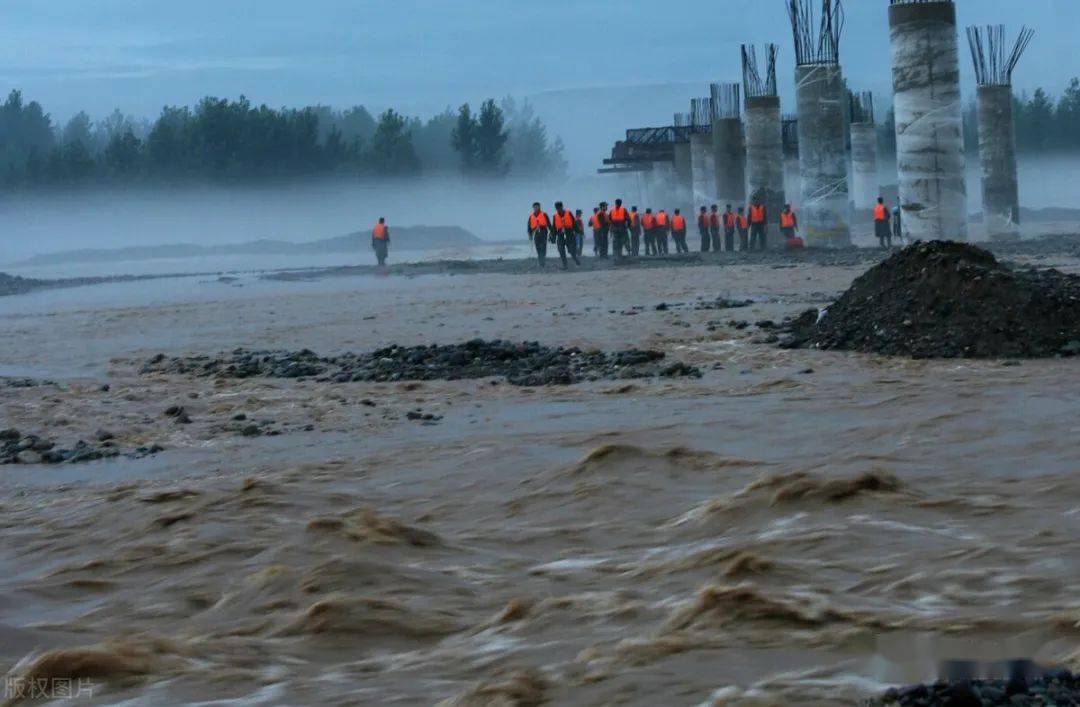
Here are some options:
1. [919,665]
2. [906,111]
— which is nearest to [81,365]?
[919,665]

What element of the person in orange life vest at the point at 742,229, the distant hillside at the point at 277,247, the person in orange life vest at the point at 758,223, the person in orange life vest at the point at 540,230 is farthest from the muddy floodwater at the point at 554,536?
the distant hillside at the point at 277,247

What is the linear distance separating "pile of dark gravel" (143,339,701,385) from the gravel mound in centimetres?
169

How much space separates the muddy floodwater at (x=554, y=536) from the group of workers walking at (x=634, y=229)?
23.0m

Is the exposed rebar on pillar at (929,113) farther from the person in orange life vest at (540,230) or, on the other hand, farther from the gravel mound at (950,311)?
the gravel mound at (950,311)

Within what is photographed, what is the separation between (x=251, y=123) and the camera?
8550cm

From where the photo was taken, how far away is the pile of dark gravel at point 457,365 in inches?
498

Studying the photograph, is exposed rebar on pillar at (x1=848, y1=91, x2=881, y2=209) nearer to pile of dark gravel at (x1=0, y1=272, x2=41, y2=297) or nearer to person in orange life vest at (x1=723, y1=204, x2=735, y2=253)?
person in orange life vest at (x1=723, y1=204, x2=735, y2=253)

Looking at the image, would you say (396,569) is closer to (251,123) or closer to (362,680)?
(362,680)

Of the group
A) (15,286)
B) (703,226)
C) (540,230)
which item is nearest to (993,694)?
(540,230)

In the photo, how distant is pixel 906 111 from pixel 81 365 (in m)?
16.6

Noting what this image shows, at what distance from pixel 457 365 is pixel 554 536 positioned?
254 inches

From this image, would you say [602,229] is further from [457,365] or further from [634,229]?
[457,365]

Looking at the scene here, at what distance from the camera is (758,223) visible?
44.0 m

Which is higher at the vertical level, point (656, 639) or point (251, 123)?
point (251, 123)
